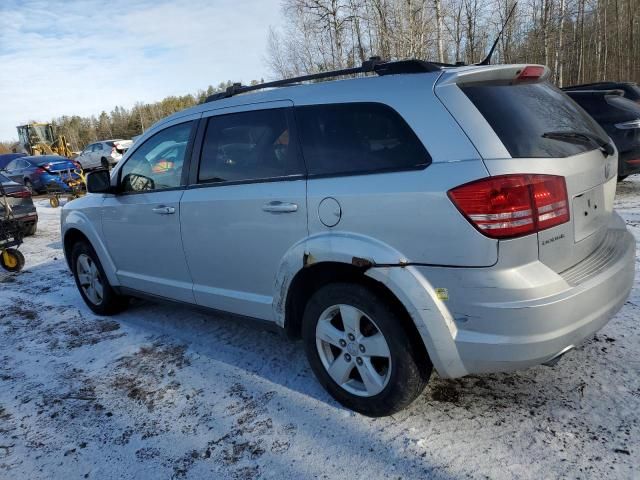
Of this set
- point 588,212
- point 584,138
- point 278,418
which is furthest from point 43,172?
point 588,212

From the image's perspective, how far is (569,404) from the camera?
102 inches

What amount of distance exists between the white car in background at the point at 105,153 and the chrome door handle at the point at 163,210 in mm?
21621

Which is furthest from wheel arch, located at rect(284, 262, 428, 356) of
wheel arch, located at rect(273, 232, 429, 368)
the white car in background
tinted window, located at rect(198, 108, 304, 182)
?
the white car in background

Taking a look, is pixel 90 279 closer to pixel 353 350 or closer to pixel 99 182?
pixel 99 182

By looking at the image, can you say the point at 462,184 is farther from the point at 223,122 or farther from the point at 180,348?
the point at 180,348

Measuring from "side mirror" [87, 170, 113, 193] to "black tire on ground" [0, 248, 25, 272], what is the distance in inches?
142

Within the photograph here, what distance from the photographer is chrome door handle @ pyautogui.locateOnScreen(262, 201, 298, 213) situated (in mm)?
2721

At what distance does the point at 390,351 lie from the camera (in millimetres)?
2455

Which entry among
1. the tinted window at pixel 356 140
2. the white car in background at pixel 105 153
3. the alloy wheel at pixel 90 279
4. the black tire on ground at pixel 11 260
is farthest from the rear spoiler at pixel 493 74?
the white car in background at pixel 105 153

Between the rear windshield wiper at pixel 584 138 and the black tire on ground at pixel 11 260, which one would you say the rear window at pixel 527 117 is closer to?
the rear windshield wiper at pixel 584 138

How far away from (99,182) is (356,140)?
8.68ft

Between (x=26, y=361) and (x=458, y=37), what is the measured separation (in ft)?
122

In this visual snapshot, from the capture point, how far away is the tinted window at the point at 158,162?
3.59 metres

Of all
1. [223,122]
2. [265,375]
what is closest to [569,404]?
[265,375]
